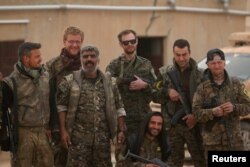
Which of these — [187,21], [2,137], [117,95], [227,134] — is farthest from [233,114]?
[187,21]

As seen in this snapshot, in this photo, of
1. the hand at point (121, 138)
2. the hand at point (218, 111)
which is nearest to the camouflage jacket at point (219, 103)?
the hand at point (218, 111)

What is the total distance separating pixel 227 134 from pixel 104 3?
755cm

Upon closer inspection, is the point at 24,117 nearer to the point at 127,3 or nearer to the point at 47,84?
the point at 47,84

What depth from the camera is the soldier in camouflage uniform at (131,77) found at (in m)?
7.89

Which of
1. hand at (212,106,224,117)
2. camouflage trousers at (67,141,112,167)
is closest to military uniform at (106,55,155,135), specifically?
camouflage trousers at (67,141,112,167)

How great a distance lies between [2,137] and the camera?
7000 mm

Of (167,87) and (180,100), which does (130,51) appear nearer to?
(167,87)

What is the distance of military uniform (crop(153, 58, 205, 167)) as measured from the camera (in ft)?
25.6

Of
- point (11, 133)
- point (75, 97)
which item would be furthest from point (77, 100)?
point (11, 133)

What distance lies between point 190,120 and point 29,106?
1876 mm

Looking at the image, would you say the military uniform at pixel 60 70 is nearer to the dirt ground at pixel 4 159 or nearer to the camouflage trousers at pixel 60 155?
the camouflage trousers at pixel 60 155

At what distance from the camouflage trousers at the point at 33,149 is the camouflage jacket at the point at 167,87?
1.46 meters

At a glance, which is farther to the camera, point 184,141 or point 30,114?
point 184,141

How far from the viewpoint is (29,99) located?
7.02 meters
